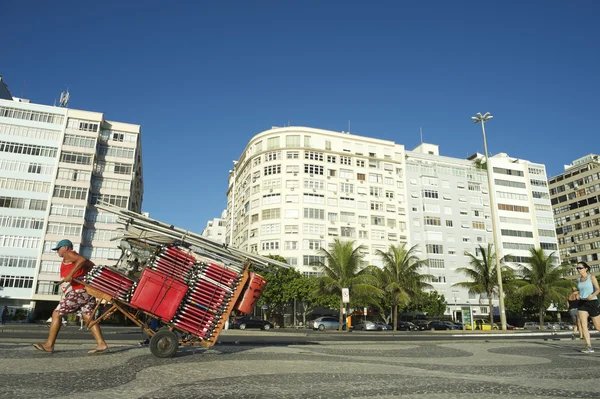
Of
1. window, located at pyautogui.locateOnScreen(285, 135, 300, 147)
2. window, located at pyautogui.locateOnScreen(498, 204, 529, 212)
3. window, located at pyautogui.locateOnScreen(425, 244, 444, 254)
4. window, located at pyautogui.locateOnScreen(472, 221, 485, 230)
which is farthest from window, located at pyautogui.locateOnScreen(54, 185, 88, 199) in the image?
window, located at pyautogui.locateOnScreen(498, 204, 529, 212)

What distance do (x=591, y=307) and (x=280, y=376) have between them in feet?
26.3

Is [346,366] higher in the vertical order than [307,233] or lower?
lower

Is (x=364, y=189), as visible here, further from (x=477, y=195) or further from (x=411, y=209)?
(x=477, y=195)

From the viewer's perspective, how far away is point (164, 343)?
A: 802 cm

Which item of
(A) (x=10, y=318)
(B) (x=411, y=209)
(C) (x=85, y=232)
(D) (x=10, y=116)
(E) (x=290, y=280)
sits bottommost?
(A) (x=10, y=318)

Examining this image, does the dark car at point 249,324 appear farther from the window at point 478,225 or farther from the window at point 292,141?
the window at point 478,225

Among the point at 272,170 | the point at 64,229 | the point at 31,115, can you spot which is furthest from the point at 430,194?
the point at 31,115

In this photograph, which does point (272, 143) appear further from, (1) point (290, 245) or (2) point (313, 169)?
(1) point (290, 245)

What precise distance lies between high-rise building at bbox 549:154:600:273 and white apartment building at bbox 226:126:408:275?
148 feet

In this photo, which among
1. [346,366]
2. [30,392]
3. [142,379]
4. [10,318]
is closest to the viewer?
[30,392]

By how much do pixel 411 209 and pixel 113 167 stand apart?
2011 inches

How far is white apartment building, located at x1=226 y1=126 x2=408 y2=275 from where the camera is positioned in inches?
2672

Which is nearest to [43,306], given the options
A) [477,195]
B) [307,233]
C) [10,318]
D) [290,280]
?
[10,318]

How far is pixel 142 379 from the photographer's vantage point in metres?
5.65
